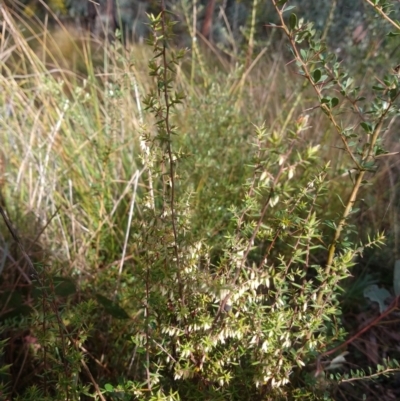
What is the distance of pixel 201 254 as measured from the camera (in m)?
1.02

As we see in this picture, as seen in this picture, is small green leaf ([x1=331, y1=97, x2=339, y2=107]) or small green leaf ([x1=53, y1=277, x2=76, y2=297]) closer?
small green leaf ([x1=331, y1=97, x2=339, y2=107])

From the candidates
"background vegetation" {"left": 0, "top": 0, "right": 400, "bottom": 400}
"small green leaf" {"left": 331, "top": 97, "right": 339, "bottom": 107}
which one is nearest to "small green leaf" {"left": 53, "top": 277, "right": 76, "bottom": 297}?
"background vegetation" {"left": 0, "top": 0, "right": 400, "bottom": 400}

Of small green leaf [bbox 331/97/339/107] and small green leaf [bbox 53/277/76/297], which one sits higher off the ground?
small green leaf [bbox 331/97/339/107]

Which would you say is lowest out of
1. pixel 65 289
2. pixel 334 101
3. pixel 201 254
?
pixel 65 289

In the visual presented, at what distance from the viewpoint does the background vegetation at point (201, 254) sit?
3.15ft

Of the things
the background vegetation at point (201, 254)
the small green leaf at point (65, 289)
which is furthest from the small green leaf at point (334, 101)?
the small green leaf at point (65, 289)

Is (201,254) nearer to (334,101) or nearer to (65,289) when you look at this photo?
(334,101)

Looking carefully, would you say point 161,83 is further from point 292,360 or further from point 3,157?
point 3,157

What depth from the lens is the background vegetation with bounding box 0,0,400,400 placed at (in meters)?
0.96

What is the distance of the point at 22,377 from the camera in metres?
1.40

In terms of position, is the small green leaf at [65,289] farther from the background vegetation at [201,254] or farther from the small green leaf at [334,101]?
the small green leaf at [334,101]

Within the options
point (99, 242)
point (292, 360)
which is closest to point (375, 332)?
point (292, 360)

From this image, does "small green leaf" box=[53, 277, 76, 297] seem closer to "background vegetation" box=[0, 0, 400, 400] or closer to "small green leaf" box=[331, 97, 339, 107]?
"background vegetation" box=[0, 0, 400, 400]

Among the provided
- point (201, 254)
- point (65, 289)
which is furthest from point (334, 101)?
point (65, 289)
